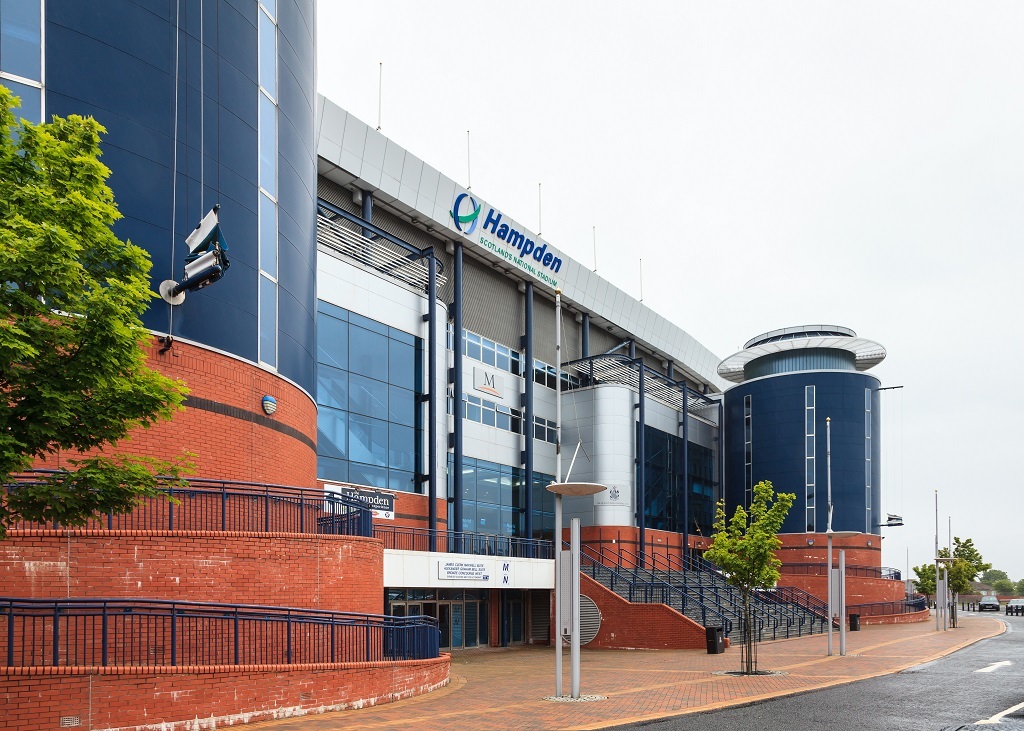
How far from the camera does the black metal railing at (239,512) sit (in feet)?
53.8

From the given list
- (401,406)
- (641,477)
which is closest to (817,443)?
(641,477)

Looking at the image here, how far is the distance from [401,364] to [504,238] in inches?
436

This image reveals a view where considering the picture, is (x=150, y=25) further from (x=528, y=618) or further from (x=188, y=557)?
(x=528, y=618)

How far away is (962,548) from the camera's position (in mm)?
61625

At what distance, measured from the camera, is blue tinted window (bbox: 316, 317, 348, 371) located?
98.3 ft

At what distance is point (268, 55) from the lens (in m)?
22.6

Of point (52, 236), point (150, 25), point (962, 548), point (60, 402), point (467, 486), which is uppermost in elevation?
point (150, 25)

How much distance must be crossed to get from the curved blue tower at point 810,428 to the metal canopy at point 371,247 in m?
26.6

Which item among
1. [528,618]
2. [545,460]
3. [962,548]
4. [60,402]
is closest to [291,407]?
[60,402]

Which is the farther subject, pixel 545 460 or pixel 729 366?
pixel 729 366

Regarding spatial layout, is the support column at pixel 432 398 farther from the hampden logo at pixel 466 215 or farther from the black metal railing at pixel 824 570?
the black metal railing at pixel 824 570

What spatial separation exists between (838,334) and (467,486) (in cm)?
2857

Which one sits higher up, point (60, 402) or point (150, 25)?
point (150, 25)

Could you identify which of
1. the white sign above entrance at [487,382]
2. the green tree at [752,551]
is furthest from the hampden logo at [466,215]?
the green tree at [752,551]
